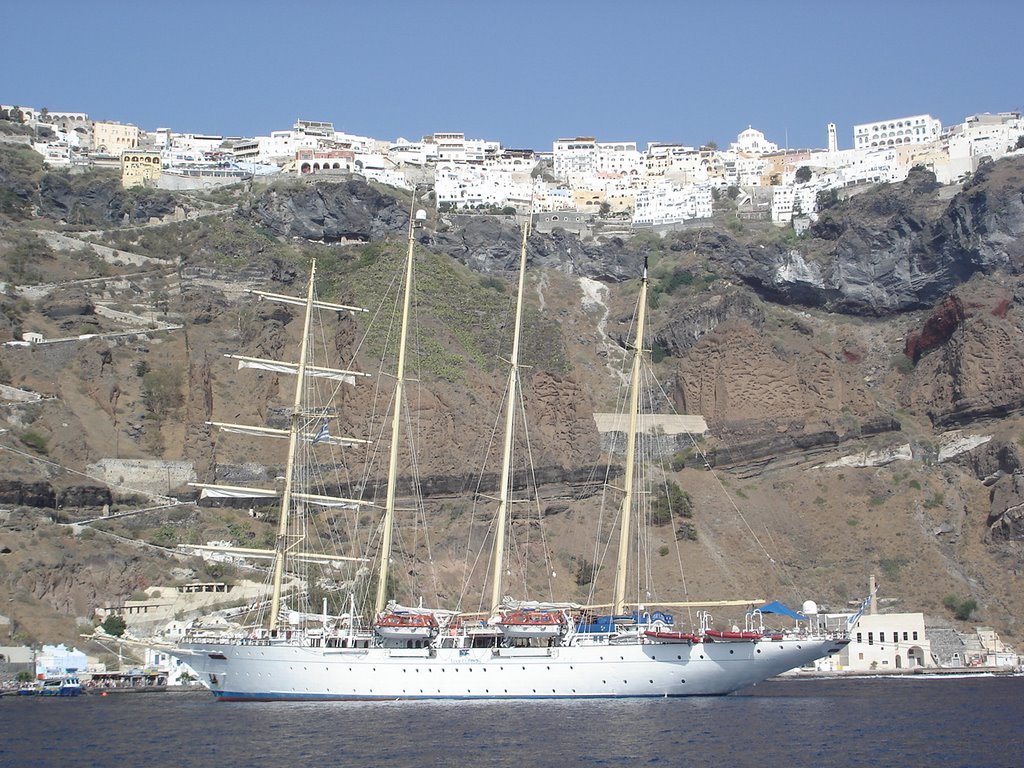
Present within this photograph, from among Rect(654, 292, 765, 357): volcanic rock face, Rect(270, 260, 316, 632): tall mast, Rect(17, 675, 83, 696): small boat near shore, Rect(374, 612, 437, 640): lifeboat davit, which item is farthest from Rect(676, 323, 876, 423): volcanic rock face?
Rect(17, 675, 83, 696): small boat near shore

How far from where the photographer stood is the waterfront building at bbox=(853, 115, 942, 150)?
178 m

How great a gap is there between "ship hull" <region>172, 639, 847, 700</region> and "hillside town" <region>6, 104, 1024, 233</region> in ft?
311

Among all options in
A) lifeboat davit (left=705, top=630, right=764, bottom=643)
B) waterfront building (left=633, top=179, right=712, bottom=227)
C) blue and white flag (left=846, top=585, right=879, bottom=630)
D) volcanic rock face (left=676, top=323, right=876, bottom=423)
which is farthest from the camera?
waterfront building (left=633, top=179, right=712, bottom=227)

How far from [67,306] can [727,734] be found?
75841mm

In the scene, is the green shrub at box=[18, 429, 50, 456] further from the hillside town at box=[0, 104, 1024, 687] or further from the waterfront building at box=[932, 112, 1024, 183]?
the waterfront building at box=[932, 112, 1024, 183]

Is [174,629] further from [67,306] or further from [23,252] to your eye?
[23,252]

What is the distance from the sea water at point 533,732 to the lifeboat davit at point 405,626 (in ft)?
9.16

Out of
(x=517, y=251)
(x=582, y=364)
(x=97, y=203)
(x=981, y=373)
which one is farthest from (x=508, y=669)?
(x=97, y=203)

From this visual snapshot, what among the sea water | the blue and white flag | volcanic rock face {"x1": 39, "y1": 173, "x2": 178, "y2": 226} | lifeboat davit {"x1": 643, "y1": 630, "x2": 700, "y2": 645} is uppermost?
volcanic rock face {"x1": 39, "y1": 173, "x2": 178, "y2": 226}

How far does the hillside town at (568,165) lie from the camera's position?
162m

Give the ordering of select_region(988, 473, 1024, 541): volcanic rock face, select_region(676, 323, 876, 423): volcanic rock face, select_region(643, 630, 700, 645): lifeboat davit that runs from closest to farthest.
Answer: select_region(643, 630, 700, 645): lifeboat davit, select_region(988, 473, 1024, 541): volcanic rock face, select_region(676, 323, 876, 423): volcanic rock face

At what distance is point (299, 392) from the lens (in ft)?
244

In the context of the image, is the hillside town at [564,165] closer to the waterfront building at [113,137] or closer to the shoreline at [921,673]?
the waterfront building at [113,137]

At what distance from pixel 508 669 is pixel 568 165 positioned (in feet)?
446
